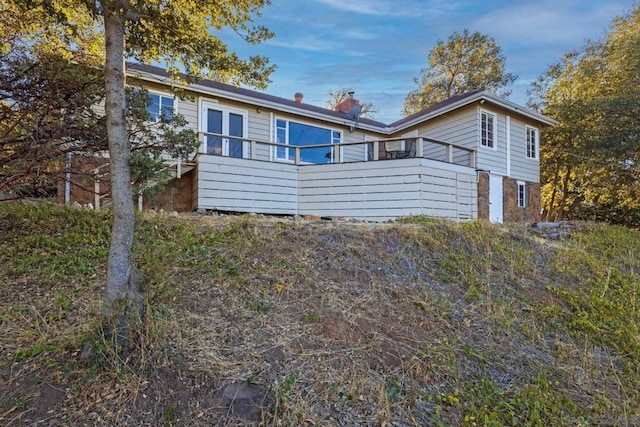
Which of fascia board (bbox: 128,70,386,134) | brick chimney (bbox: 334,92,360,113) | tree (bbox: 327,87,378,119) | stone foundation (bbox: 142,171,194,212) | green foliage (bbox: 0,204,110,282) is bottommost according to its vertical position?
green foliage (bbox: 0,204,110,282)

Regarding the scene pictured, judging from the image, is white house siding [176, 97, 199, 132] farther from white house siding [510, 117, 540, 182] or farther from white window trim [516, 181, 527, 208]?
white window trim [516, 181, 527, 208]

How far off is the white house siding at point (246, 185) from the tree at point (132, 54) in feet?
14.0

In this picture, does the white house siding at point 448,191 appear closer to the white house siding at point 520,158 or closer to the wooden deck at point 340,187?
the wooden deck at point 340,187

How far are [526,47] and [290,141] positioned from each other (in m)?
13.3

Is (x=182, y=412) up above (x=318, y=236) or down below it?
below

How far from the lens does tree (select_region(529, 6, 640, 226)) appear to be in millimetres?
12406

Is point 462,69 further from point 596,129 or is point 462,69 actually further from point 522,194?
point 522,194

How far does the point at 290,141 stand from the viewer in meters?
11.8

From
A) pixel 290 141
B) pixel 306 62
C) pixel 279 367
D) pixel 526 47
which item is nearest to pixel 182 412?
pixel 279 367

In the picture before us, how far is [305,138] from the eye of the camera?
1210 cm

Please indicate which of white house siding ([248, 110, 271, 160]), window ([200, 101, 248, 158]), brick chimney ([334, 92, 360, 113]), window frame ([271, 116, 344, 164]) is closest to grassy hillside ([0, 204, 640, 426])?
window ([200, 101, 248, 158])

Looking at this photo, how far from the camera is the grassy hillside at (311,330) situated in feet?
8.02

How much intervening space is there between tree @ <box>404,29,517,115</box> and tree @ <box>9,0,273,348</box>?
66.2 ft

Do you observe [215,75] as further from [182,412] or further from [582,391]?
[582,391]
